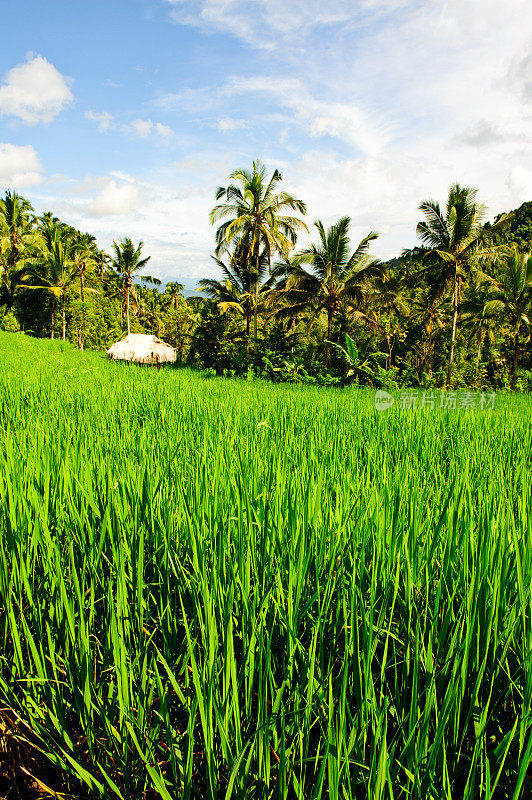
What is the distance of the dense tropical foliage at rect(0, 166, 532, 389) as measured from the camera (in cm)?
1194

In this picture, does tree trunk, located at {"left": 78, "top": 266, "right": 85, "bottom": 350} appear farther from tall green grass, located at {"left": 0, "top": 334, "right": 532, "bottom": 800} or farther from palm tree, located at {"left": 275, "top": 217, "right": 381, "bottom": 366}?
tall green grass, located at {"left": 0, "top": 334, "right": 532, "bottom": 800}

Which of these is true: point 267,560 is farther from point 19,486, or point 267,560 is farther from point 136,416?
point 136,416

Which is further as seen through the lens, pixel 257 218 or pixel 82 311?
pixel 82 311

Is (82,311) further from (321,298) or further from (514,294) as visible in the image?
(514,294)

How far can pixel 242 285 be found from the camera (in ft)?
45.9

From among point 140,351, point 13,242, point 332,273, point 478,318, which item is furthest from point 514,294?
point 13,242

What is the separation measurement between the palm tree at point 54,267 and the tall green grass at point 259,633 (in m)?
21.2

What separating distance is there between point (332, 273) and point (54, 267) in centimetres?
1482

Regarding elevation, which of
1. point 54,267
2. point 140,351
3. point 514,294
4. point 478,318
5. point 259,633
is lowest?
point 259,633

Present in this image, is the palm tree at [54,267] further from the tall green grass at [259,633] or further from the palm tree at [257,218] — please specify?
the tall green grass at [259,633]

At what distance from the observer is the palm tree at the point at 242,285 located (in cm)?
1334

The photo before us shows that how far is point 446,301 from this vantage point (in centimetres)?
1952

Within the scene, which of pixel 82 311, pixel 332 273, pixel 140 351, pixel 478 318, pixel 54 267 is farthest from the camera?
pixel 82 311

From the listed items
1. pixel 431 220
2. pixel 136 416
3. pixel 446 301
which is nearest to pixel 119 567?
pixel 136 416
